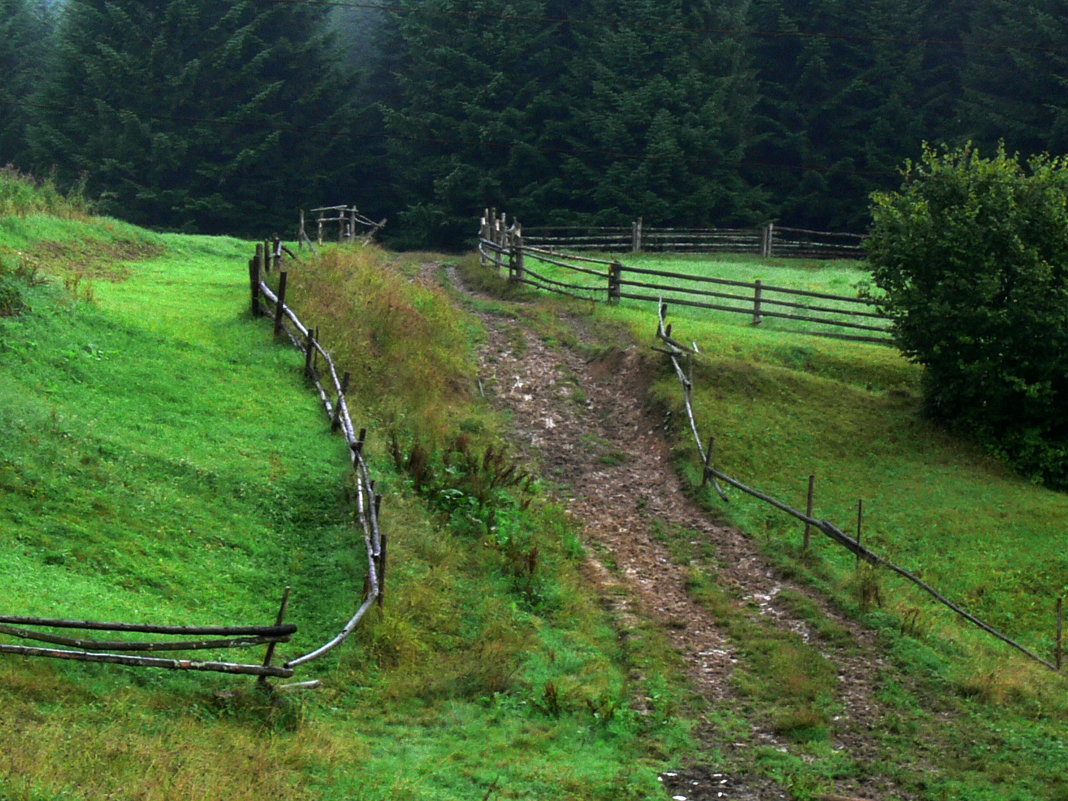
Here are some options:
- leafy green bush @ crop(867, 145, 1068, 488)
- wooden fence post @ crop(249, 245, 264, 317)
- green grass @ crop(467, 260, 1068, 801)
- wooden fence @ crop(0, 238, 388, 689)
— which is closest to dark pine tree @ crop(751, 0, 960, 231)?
green grass @ crop(467, 260, 1068, 801)

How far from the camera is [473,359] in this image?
2306cm

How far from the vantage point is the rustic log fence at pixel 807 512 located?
45.3 feet

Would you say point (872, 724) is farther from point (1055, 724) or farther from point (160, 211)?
point (160, 211)

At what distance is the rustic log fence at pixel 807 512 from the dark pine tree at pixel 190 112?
29192mm

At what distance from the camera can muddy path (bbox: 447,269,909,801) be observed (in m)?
10.9

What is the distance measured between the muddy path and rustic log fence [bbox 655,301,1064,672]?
56 centimetres

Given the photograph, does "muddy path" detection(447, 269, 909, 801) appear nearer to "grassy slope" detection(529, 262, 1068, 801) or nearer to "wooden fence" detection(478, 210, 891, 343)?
"grassy slope" detection(529, 262, 1068, 801)

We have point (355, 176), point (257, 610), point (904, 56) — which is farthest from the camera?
point (355, 176)

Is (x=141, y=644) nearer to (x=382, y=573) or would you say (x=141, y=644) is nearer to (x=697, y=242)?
(x=382, y=573)

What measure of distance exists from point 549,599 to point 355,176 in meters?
41.1

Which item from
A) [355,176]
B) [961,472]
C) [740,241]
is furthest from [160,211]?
[961,472]

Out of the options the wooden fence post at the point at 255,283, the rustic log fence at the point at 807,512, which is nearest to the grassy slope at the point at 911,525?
the rustic log fence at the point at 807,512

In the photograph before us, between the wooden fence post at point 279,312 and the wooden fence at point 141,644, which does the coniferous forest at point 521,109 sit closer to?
the wooden fence post at point 279,312

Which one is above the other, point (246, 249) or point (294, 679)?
point (246, 249)
